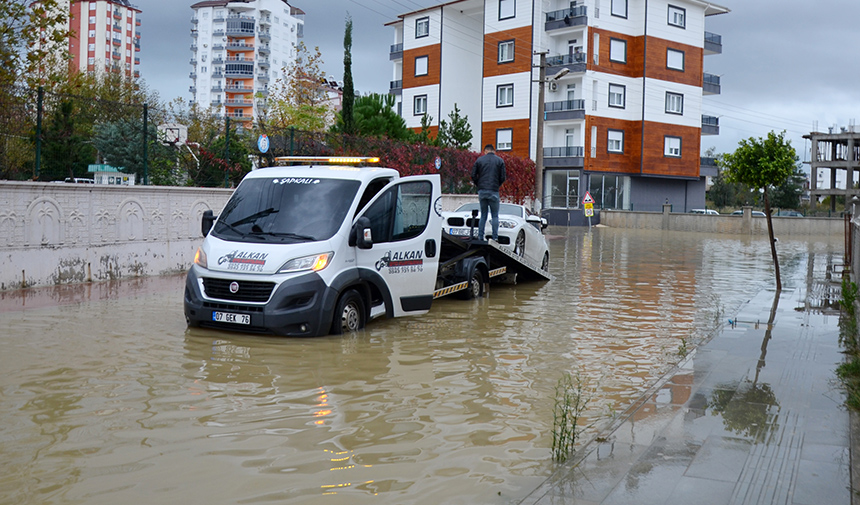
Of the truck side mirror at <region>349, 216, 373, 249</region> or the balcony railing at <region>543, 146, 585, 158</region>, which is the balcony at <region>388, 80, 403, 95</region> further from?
the truck side mirror at <region>349, 216, 373, 249</region>

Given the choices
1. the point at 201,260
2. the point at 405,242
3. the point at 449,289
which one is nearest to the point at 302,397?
the point at 201,260

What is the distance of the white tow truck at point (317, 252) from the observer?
372 inches

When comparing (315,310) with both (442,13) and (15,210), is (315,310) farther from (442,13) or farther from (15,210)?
(442,13)

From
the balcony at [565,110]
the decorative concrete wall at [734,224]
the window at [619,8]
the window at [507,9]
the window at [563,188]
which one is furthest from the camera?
→ the window at [507,9]

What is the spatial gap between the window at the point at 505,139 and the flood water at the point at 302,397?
145 ft

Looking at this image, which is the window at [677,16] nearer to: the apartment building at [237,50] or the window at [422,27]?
the window at [422,27]

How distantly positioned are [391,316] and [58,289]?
20.8 feet

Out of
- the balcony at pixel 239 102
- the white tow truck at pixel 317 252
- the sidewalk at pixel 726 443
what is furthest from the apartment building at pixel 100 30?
the sidewalk at pixel 726 443

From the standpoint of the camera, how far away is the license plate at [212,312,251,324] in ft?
31.0

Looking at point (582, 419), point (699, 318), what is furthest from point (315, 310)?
point (699, 318)

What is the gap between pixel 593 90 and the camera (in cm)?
5434

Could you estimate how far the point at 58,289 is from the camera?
1364cm

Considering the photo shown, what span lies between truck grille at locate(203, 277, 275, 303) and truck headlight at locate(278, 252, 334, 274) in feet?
0.81

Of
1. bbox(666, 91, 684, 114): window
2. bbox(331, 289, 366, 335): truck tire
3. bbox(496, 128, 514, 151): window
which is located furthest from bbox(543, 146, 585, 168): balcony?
bbox(331, 289, 366, 335): truck tire
